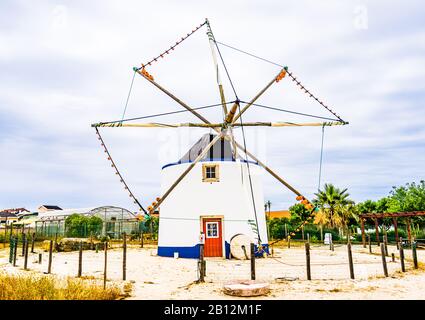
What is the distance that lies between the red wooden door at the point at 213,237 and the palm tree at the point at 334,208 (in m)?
23.7

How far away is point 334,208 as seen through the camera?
42281 millimetres

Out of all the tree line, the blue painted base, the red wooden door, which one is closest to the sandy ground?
the blue painted base

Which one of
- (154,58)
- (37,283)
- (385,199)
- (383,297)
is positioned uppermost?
(154,58)

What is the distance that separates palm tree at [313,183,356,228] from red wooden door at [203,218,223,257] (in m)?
23.7

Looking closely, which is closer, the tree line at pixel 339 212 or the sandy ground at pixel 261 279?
the sandy ground at pixel 261 279

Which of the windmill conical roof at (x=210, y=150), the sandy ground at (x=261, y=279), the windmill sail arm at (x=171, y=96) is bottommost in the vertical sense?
the sandy ground at (x=261, y=279)

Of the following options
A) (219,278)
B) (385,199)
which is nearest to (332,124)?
(219,278)

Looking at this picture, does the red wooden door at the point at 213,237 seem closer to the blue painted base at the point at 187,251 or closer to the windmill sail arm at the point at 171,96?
the blue painted base at the point at 187,251

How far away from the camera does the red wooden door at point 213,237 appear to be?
60.4 feet

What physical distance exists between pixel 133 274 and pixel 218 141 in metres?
9.49

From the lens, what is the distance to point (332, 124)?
58.5 feet

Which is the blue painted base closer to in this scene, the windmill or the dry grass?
the windmill

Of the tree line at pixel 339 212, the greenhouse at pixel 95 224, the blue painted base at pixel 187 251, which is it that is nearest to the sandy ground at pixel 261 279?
the blue painted base at pixel 187 251
